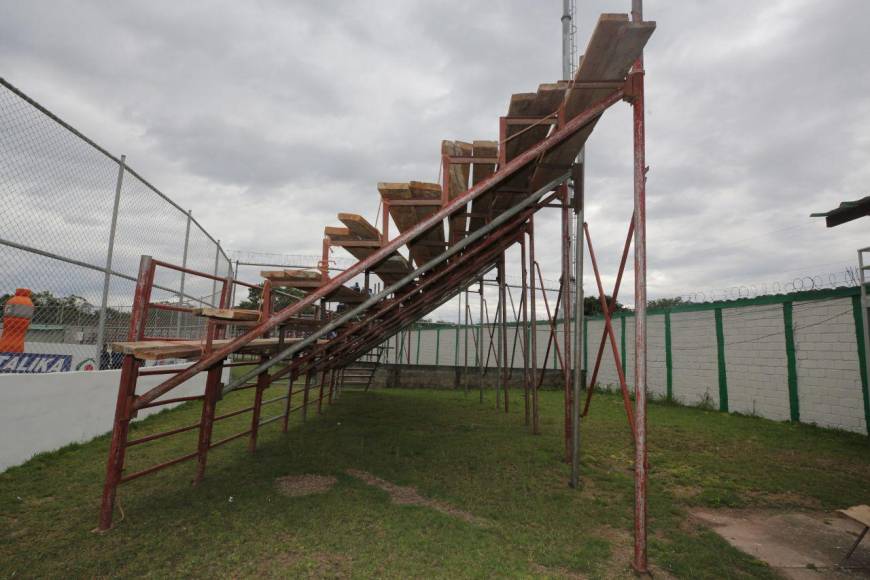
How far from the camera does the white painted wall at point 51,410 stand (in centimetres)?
459

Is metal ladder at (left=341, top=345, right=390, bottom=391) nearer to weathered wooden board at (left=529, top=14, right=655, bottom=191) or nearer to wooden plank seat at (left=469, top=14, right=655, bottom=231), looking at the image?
wooden plank seat at (left=469, top=14, right=655, bottom=231)

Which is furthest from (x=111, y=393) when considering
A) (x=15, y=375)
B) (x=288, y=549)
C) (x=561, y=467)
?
(x=561, y=467)

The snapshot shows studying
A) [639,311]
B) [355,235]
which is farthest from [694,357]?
[355,235]

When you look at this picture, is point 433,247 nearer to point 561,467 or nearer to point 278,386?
point 561,467

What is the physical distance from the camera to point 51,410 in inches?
206

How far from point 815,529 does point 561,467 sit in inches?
95.5

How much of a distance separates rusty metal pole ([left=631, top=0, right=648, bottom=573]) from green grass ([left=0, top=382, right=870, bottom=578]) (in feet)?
1.10

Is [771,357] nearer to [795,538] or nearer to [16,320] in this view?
[795,538]

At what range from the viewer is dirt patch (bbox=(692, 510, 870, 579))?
120 inches

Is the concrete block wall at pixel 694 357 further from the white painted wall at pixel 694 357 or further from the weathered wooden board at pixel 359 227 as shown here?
the weathered wooden board at pixel 359 227

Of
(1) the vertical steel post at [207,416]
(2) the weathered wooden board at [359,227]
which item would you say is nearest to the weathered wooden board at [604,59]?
(2) the weathered wooden board at [359,227]

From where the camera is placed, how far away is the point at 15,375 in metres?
4.62

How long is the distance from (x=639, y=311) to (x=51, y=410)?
6.93m

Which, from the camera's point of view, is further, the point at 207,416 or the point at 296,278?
the point at 207,416
